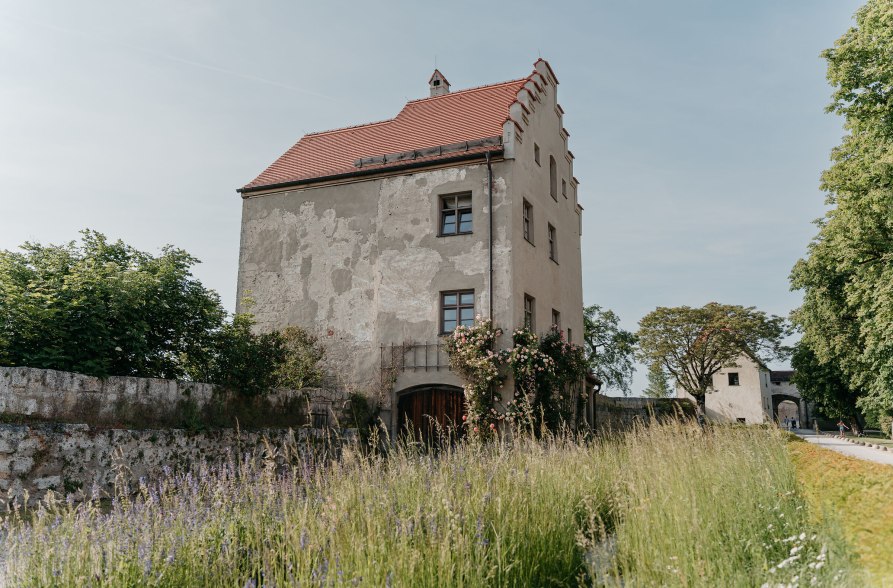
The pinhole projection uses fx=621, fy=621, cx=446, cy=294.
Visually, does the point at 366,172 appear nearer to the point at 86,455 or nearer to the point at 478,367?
the point at 478,367

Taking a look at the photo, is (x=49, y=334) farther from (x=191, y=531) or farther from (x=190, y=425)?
(x=191, y=531)

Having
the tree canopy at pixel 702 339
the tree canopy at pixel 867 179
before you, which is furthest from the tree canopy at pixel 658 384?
the tree canopy at pixel 867 179

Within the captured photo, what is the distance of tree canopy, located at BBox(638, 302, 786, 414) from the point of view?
42125mm

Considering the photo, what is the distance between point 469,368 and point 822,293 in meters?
20.1

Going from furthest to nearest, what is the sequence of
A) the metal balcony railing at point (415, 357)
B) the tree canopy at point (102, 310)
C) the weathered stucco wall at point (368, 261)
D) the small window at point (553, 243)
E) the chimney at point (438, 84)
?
the chimney at point (438, 84)
the small window at point (553, 243)
the weathered stucco wall at point (368, 261)
the metal balcony railing at point (415, 357)
the tree canopy at point (102, 310)

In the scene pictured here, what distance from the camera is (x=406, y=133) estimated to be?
2000 centimetres

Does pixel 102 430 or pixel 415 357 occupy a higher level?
pixel 415 357

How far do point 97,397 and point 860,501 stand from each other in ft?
31.7

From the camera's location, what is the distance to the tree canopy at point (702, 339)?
138 feet

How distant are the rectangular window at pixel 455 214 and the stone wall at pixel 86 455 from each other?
8.44 meters

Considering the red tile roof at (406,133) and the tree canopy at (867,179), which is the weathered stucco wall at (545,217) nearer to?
the red tile roof at (406,133)

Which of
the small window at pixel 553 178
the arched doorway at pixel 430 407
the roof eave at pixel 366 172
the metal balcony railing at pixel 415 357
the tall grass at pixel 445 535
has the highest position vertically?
the small window at pixel 553 178

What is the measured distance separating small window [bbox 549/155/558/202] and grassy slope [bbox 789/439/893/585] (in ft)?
49.1

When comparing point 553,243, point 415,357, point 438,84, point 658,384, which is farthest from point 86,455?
point 658,384
